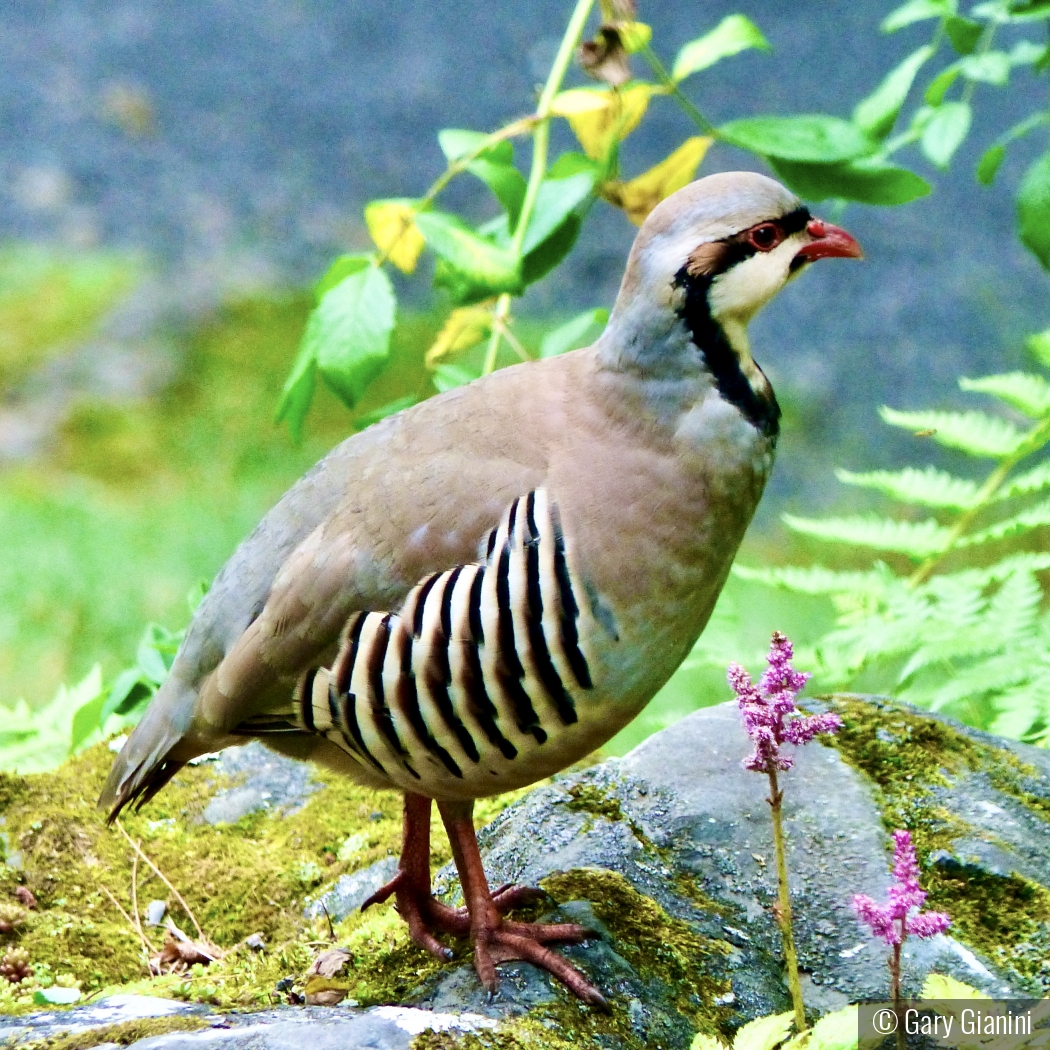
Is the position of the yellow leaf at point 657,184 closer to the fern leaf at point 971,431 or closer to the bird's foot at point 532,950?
the fern leaf at point 971,431

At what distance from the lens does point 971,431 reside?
13.3ft

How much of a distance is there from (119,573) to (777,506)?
3.66 metres

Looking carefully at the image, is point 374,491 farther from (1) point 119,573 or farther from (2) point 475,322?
(1) point 119,573

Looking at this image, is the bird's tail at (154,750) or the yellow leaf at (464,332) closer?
the bird's tail at (154,750)

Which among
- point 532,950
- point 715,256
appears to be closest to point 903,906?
point 532,950

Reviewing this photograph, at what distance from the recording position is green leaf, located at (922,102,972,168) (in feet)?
12.6

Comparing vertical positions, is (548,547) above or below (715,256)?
below

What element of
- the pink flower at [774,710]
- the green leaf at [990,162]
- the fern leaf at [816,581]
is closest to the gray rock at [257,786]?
the fern leaf at [816,581]

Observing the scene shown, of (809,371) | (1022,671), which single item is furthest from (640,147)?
(1022,671)

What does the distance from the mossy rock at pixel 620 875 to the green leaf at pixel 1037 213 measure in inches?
46.7

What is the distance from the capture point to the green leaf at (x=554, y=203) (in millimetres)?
3553

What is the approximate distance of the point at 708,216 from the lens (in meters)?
2.59

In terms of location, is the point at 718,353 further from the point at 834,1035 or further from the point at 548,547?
the point at 834,1035

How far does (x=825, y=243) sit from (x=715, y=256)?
0.28 metres
